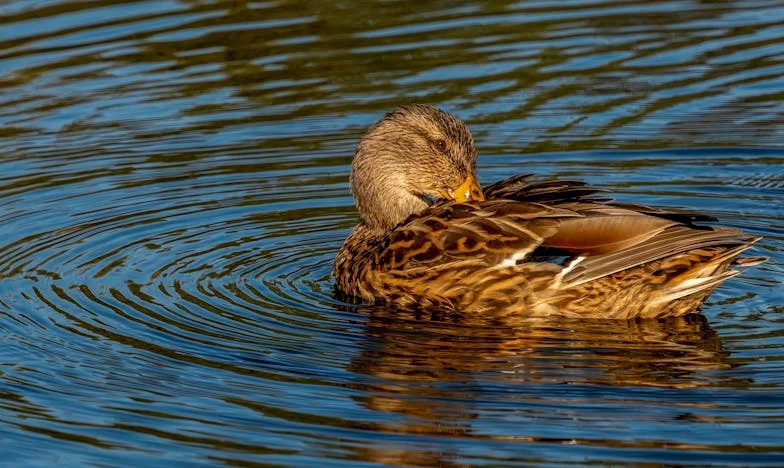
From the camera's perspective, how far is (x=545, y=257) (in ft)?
31.7

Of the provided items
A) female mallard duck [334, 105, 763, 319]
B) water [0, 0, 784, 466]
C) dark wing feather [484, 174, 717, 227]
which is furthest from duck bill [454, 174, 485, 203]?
water [0, 0, 784, 466]

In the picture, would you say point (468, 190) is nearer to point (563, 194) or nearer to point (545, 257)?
point (563, 194)

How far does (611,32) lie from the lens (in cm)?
1556

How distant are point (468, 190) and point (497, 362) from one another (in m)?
2.29

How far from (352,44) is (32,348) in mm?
6951

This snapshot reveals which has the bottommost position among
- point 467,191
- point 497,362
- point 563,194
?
point 497,362

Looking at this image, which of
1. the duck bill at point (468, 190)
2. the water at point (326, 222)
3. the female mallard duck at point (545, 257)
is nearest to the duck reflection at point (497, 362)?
the water at point (326, 222)

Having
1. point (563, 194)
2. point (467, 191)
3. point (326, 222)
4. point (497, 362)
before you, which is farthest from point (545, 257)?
point (326, 222)

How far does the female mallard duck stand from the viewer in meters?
9.34

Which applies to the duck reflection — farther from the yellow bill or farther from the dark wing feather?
the yellow bill

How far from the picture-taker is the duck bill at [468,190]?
10766 mm

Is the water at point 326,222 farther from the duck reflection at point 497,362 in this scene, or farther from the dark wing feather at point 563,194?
the dark wing feather at point 563,194

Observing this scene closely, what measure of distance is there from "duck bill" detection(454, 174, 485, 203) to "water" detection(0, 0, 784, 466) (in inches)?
40.3

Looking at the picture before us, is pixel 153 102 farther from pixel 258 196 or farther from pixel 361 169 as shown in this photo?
pixel 361 169
